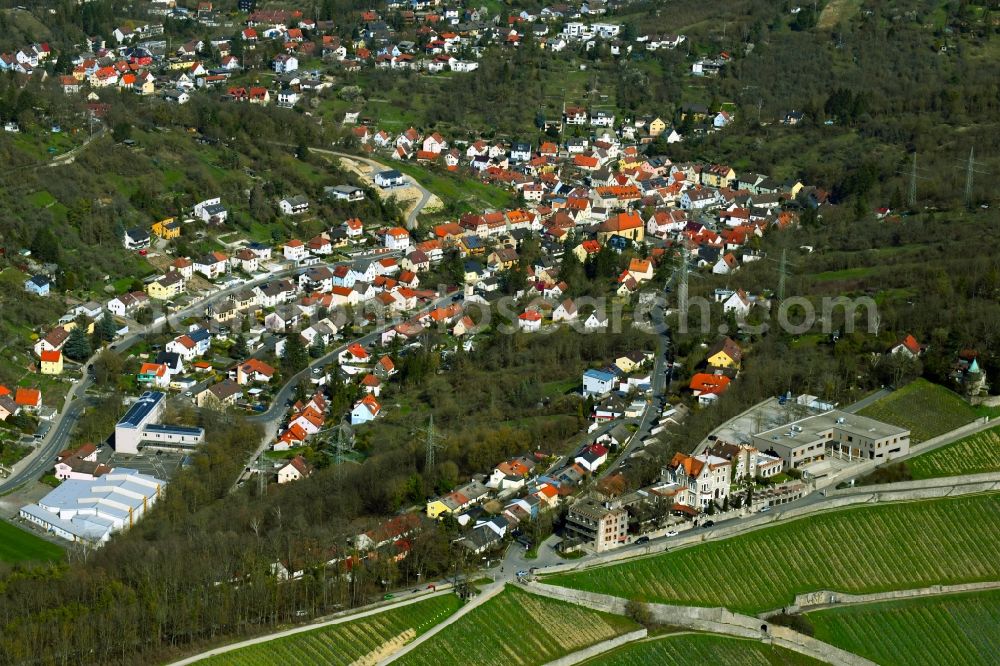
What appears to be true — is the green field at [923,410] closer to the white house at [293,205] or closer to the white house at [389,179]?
the white house at [293,205]

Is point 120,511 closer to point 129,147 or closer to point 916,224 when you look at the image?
point 129,147

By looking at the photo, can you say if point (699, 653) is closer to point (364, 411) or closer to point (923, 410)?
point (923, 410)

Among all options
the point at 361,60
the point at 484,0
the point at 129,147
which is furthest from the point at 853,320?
the point at 484,0

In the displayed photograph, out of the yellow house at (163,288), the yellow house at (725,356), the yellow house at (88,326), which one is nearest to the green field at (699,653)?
the yellow house at (725,356)

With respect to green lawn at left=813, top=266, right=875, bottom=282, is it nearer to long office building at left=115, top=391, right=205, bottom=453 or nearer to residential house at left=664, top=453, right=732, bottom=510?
residential house at left=664, top=453, right=732, bottom=510

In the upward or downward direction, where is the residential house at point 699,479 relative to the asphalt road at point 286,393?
upward

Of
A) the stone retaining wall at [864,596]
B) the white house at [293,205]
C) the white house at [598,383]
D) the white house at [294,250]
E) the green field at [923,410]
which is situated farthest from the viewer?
the white house at [293,205]

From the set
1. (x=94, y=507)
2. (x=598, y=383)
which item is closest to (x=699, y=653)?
(x=598, y=383)
